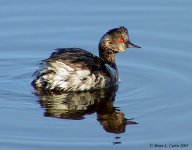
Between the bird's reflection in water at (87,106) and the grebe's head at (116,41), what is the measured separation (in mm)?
944

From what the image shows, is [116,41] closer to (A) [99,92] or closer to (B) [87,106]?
(A) [99,92]

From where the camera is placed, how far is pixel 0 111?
1199 cm

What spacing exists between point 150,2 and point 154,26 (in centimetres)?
110

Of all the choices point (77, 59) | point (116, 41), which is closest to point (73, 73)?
point (77, 59)

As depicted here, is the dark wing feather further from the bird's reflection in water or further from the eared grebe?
the bird's reflection in water

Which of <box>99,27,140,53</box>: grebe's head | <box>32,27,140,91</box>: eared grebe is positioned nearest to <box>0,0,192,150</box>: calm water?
<box>32,27,140,91</box>: eared grebe

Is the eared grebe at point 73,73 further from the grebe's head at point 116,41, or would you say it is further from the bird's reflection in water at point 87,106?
the grebe's head at point 116,41

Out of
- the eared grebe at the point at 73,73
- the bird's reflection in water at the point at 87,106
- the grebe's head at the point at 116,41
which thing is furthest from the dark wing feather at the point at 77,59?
the grebe's head at the point at 116,41

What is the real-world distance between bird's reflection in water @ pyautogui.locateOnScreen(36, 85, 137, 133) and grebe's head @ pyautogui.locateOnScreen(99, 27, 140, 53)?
3.10 feet

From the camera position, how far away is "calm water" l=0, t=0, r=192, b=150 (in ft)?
36.3

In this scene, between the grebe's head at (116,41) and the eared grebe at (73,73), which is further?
the grebe's head at (116,41)

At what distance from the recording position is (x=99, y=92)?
13.3 meters

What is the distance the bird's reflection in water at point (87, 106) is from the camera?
11.9 meters

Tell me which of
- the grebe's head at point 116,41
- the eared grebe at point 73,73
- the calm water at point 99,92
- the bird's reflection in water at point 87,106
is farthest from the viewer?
the grebe's head at point 116,41
